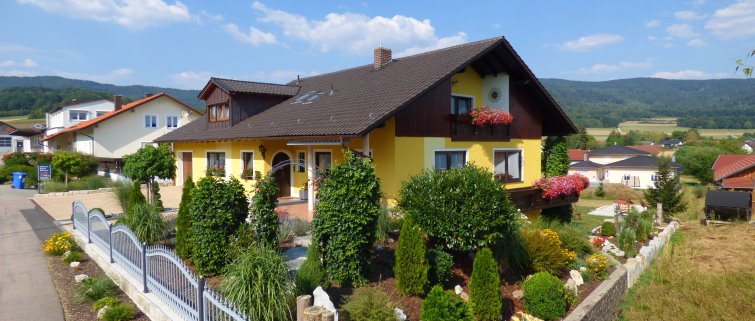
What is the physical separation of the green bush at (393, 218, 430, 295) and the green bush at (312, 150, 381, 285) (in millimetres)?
595

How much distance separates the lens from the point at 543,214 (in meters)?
19.0

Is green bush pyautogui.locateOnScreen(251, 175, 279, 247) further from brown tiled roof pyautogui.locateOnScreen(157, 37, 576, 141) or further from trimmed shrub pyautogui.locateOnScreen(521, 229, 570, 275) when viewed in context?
trimmed shrub pyautogui.locateOnScreen(521, 229, 570, 275)

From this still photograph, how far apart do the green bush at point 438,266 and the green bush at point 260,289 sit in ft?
9.42

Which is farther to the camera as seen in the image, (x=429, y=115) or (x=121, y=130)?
(x=121, y=130)

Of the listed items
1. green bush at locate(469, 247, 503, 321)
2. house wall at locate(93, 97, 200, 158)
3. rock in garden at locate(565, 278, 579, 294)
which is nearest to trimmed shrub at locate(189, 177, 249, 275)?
green bush at locate(469, 247, 503, 321)

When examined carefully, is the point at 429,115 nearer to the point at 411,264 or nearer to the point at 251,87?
the point at 411,264

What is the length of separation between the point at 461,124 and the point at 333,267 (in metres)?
9.01

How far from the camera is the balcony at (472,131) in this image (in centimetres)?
1563

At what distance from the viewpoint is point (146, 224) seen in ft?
38.0

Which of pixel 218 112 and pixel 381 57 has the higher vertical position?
pixel 381 57

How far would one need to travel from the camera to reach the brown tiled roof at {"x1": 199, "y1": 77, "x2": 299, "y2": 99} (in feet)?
64.7

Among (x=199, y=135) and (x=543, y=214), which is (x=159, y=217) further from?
(x=543, y=214)

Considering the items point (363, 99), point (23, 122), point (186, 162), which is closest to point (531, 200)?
point (363, 99)

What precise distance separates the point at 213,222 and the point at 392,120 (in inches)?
261
